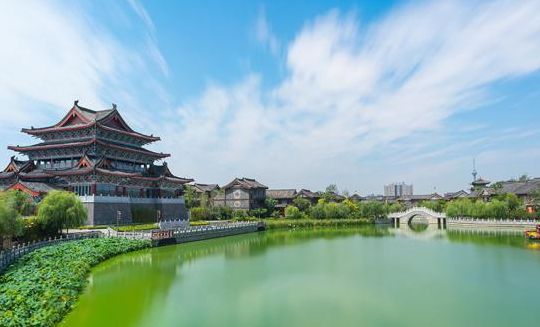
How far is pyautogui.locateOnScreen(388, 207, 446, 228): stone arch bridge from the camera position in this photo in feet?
182

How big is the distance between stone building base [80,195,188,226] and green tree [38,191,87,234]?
5380mm

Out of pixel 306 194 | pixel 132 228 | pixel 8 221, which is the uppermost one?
→ pixel 306 194

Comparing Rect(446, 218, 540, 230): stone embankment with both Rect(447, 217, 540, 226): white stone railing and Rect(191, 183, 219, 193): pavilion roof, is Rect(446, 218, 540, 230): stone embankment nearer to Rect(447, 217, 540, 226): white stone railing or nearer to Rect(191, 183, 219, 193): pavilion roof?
Rect(447, 217, 540, 226): white stone railing

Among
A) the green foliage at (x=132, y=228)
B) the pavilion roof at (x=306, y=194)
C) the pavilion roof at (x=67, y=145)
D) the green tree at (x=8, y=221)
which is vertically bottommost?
the green foliage at (x=132, y=228)

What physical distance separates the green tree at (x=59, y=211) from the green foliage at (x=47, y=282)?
6.37ft

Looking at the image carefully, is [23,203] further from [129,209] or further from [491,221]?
[491,221]

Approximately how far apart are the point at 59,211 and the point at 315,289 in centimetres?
1796

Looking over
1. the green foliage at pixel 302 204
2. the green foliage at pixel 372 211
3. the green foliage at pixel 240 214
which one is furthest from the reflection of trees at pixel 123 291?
the green foliage at pixel 372 211

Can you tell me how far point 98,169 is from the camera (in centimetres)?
3291

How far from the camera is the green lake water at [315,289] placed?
12.7m

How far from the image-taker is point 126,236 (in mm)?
29562

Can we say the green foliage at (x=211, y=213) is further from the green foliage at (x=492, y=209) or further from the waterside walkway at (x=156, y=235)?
the green foliage at (x=492, y=209)

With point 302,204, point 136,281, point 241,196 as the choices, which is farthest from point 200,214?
point 136,281

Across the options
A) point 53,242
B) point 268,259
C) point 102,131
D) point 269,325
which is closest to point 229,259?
point 268,259
